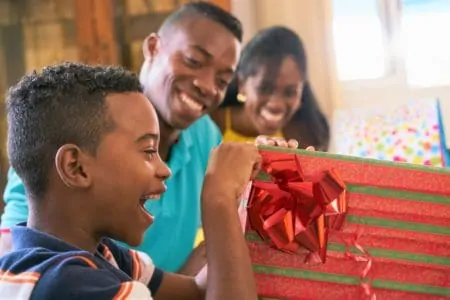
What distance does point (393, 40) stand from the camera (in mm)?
2248

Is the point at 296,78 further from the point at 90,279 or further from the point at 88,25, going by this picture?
the point at 90,279

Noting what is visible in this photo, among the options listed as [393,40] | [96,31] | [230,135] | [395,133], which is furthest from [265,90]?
[393,40]

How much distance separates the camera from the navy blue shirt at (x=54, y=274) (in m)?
0.67

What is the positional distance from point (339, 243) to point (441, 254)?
14cm

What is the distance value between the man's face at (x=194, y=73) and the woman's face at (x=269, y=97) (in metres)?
0.42

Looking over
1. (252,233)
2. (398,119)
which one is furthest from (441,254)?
(398,119)

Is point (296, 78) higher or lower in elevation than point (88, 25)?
lower

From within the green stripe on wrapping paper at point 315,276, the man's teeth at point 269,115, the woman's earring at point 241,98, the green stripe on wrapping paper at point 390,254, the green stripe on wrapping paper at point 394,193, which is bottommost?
the green stripe on wrapping paper at point 315,276

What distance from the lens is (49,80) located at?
0.80 meters

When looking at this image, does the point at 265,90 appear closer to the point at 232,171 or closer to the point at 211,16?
the point at 211,16

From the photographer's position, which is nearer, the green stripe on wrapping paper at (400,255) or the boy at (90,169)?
the boy at (90,169)

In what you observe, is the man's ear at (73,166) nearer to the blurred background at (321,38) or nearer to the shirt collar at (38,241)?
the shirt collar at (38,241)

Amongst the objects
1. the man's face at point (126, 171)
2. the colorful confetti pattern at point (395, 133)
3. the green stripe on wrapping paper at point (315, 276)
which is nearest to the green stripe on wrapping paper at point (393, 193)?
the green stripe on wrapping paper at point (315, 276)

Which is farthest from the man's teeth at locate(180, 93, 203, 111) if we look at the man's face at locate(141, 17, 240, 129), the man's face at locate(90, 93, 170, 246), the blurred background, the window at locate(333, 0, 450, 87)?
the window at locate(333, 0, 450, 87)
